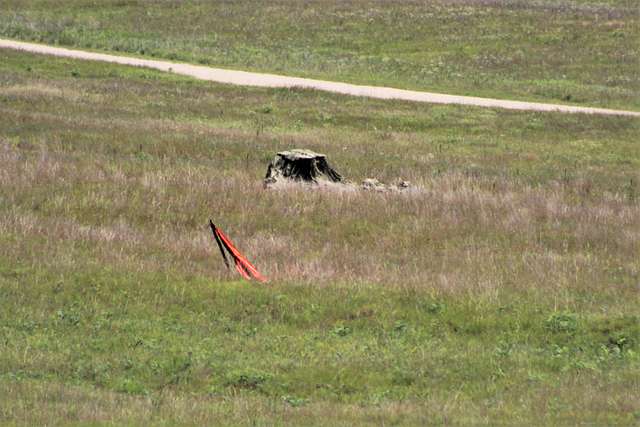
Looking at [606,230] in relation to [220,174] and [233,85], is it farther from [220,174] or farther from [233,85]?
[233,85]

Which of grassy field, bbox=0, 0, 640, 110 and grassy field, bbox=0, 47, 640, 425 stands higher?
grassy field, bbox=0, 47, 640, 425

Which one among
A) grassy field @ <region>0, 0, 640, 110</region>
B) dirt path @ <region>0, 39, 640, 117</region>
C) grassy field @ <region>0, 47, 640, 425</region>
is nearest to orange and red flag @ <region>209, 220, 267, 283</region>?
grassy field @ <region>0, 47, 640, 425</region>

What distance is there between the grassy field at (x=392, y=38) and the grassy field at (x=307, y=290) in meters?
19.8

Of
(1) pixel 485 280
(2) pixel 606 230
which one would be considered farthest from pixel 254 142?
(1) pixel 485 280

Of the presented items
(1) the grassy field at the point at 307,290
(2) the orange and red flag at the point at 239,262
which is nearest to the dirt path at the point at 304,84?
(1) the grassy field at the point at 307,290

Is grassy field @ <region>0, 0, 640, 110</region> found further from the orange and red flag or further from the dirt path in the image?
the orange and red flag

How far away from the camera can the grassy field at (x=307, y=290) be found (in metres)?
9.63

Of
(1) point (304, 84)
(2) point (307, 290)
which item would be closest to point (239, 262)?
(2) point (307, 290)

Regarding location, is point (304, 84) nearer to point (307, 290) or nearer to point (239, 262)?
point (239, 262)

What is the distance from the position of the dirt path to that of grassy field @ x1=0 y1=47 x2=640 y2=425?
11910mm

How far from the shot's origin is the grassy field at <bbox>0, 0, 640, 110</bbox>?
45000mm

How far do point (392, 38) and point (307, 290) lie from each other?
154 ft

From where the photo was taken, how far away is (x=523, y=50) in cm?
5406

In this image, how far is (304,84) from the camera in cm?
3975
